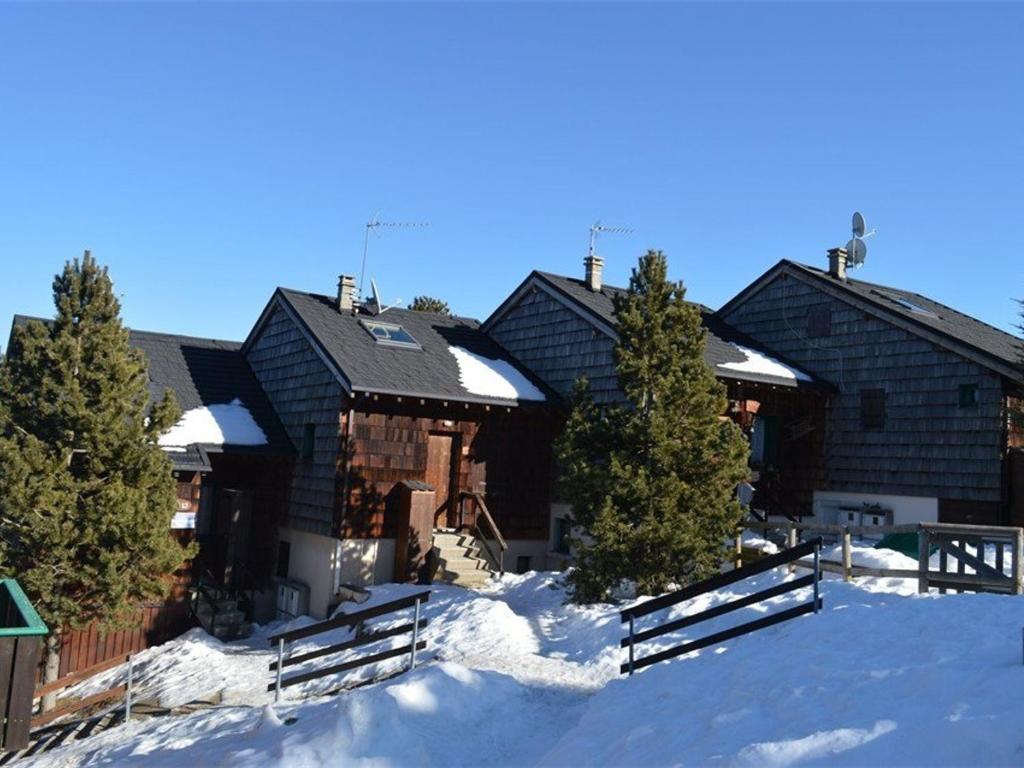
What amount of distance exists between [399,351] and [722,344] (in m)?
9.28

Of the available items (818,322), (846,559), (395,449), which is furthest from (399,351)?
(846,559)

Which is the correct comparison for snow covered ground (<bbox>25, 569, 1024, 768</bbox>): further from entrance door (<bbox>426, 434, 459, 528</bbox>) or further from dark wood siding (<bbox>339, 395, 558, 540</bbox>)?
entrance door (<bbox>426, 434, 459, 528</bbox>)

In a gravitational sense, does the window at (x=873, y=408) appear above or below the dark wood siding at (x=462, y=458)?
above

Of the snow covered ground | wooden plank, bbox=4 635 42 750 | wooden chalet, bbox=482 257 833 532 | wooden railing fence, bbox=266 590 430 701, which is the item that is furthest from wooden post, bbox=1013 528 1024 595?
wooden plank, bbox=4 635 42 750

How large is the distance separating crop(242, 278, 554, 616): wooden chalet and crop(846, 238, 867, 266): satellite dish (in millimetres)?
10941

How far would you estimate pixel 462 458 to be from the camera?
73.4 ft

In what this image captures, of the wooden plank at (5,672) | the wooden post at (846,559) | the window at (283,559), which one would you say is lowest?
the window at (283,559)

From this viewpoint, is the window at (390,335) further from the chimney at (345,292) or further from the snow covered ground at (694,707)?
the snow covered ground at (694,707)

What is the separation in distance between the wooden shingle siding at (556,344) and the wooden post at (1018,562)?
34.6 ft

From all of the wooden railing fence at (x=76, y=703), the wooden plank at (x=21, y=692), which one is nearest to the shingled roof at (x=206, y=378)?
the wooden railing fence at (x=76, y=703)

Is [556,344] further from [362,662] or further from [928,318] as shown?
[362,662]

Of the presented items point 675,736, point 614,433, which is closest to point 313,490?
point 614,433

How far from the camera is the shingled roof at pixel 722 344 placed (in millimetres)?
22953

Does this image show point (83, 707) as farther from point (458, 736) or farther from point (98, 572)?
point (458, 736)
